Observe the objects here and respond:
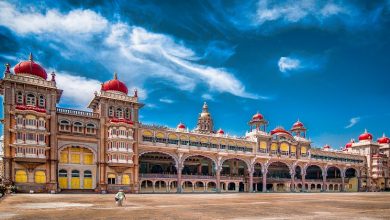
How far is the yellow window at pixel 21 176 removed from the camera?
45638 mm

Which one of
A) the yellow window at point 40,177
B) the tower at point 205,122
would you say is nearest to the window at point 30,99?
the yellow window at point 40,177

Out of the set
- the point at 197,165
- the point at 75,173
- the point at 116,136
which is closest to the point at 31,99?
the point at 75,173

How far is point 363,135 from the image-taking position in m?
104

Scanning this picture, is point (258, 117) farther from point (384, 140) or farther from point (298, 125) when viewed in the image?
point (384, 140)

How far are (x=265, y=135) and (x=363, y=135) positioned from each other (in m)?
46.8

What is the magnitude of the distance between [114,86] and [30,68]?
45.1 ft

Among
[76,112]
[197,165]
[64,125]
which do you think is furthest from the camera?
[197,165]

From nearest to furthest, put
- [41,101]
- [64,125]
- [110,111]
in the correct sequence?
[41,101] < [64,125] < [110,111]

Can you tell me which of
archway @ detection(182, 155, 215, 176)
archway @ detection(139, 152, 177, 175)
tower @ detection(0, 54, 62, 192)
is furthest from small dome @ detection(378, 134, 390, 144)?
tower @ detection(0, 54, 62, 192)

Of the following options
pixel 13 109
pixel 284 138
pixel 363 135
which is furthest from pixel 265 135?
pixel 13 109

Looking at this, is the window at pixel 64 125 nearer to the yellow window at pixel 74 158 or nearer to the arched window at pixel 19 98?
the yellow window at pixel 74 158

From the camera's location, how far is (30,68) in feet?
163

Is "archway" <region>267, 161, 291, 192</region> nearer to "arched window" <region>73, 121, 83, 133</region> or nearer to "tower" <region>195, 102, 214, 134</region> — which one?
"tower" <region>195, 102, 214, 134</region>

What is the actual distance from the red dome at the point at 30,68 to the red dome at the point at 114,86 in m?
10.1
